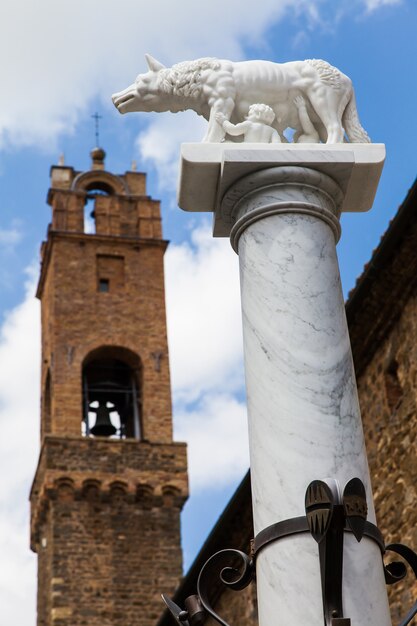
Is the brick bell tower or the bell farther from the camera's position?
the bell

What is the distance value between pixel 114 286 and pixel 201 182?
2206cm

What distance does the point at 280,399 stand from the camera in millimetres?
3836

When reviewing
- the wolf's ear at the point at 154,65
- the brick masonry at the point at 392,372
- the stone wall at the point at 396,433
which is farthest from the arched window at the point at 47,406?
the wolf's ear at the point at 154,65

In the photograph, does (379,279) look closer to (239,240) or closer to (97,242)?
(239,240)

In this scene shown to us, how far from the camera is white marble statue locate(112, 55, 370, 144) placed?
178 inches

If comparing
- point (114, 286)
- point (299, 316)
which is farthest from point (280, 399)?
point (114, 286)

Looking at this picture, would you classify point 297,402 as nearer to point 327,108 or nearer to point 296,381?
point 296,381

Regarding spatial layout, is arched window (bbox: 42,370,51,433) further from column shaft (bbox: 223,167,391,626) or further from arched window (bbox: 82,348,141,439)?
column shaft (bbox: 223,167,391,626)

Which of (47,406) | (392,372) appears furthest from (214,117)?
(47,406)

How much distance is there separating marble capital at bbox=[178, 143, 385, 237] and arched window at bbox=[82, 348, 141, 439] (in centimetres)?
2054

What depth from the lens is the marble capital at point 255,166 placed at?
4.25m

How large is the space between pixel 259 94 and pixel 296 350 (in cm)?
116

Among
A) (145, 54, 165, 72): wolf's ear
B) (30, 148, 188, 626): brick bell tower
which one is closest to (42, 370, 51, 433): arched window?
(30, 148, 188, 626): brick bell tower

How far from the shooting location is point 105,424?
2467 centimetres
